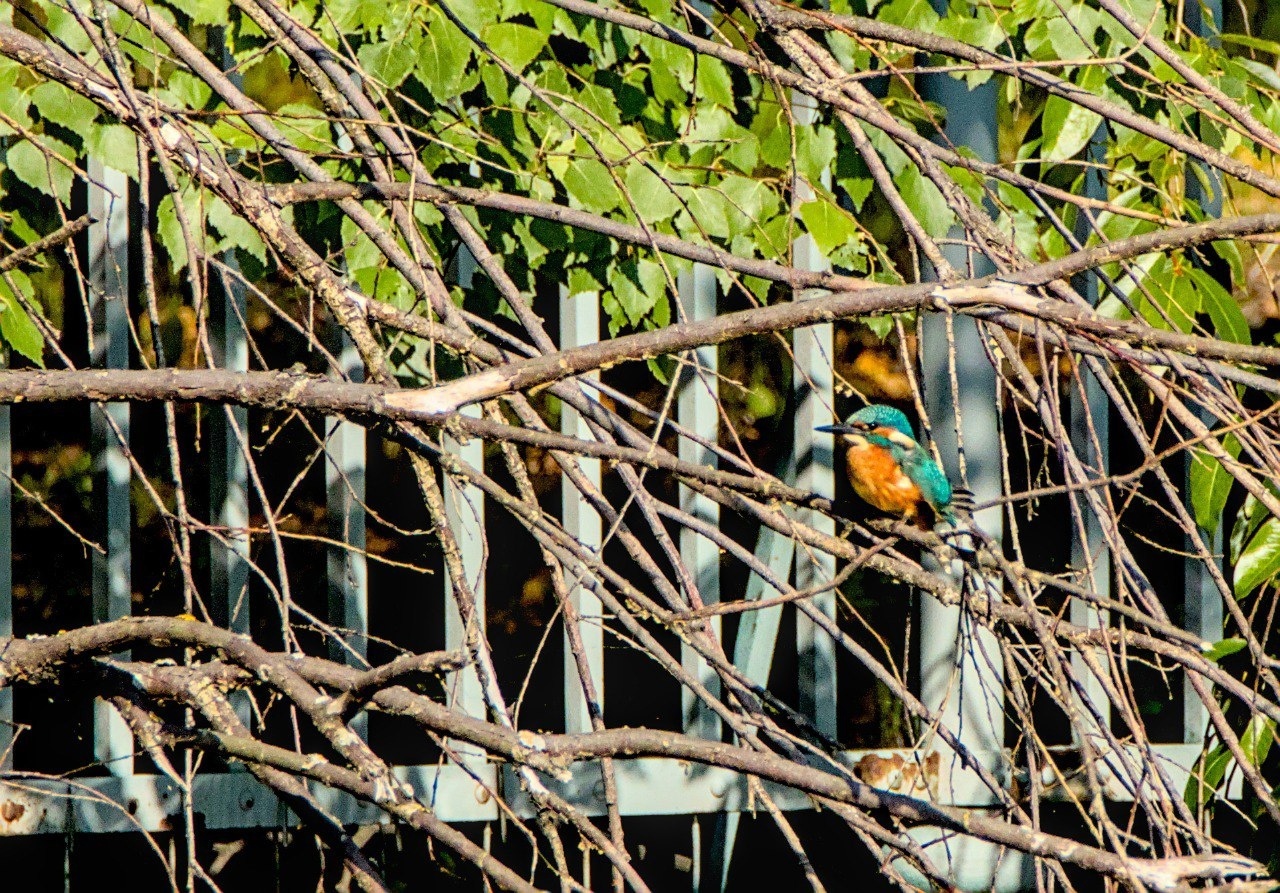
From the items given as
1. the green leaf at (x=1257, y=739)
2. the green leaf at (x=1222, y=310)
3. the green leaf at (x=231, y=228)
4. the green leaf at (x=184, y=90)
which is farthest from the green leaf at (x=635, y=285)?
the green leaf at (x=1257, y=739)

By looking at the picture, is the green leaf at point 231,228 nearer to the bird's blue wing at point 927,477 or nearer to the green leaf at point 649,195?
the green leaf at point 649,195

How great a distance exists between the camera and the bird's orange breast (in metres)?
3.00

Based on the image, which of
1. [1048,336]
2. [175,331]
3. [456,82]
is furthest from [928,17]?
[175,331]

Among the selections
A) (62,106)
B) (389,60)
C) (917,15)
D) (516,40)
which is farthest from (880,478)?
(62,106)

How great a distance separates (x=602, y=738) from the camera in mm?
1646

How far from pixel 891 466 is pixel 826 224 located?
0.53 meters

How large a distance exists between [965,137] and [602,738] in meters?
2.07

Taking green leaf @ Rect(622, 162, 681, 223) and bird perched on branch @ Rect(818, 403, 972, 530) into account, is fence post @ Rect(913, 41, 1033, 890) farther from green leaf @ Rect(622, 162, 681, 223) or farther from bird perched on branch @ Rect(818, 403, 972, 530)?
green leaf @ Rect(622, 162, 681, 223)

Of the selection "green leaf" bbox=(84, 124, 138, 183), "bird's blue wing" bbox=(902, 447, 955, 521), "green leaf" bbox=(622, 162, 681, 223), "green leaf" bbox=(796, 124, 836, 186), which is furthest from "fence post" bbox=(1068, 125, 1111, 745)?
"green leaf" bbox=(84, 124, 138, 183)

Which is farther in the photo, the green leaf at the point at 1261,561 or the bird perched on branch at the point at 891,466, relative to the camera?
the bird perched on branch at the point at 891,466

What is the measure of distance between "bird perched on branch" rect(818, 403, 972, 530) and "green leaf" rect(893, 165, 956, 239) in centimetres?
39

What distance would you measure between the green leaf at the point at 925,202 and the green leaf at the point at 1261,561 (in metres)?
0.85

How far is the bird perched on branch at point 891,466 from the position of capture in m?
2.95

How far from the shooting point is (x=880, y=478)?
3008 millimetres
